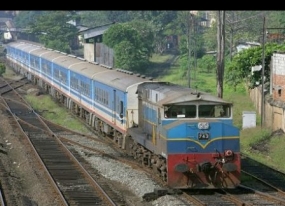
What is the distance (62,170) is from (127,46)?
3633cm

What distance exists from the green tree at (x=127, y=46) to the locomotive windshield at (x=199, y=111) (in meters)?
38.3

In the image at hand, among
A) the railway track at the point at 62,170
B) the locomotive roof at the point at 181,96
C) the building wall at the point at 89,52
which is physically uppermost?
the locomotive roof at the point at 181,96

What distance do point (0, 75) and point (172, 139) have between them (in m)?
45.6

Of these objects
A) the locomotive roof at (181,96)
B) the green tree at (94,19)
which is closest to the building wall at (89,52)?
the locomotive roof at (181,96)

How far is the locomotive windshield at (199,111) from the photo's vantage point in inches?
555

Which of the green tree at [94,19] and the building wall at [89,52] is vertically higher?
the green tree at [94,19]

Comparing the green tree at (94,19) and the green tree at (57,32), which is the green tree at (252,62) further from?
the green tree at (94,19)

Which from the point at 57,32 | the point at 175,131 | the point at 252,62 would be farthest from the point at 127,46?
the point at 175,131

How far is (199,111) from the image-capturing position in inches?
555

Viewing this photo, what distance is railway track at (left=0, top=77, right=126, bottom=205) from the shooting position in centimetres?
1416

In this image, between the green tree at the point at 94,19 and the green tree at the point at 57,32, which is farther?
the green tree at the point at 94,19

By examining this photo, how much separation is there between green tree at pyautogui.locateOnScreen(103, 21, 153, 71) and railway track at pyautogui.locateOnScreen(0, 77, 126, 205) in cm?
2235

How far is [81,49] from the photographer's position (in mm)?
83688

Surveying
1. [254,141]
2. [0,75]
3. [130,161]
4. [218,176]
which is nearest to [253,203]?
[218,176]
